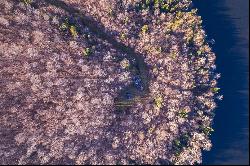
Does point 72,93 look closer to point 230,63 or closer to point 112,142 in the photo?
point 112,142

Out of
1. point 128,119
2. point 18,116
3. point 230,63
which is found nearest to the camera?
point 18,116

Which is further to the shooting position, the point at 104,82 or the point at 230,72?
the point at 230,72

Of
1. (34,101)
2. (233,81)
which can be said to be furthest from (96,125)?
(233,81)

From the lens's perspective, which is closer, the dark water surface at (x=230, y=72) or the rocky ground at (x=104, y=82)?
the rocky ground at (x=104, y=82)

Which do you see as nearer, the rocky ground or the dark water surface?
A: the rocky ground
